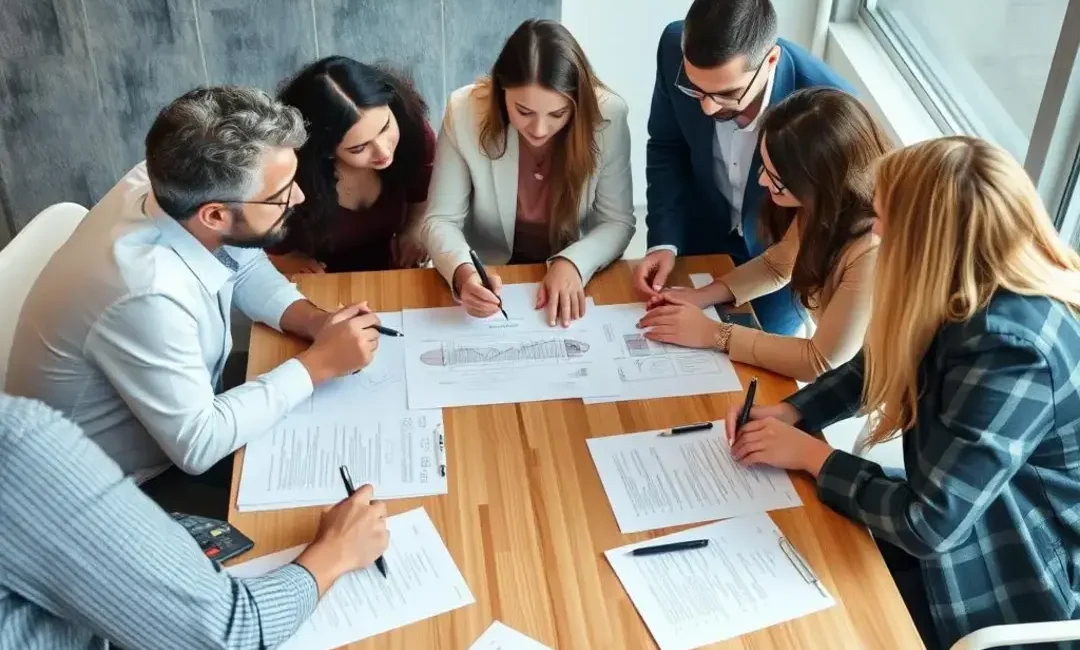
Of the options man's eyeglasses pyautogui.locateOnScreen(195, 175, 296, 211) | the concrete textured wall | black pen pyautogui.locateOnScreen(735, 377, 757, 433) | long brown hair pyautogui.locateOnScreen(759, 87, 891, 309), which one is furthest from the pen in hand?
the concrete textured wall

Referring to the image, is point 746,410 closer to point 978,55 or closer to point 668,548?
point 668,548

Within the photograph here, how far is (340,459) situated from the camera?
1471 millimetres

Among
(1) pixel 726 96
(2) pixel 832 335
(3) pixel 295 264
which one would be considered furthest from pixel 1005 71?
(3) pixel 295 264

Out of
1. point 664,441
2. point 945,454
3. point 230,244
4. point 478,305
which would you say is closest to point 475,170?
point 478,305

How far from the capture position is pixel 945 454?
4.18ft

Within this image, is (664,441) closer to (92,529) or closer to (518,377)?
(518,377)

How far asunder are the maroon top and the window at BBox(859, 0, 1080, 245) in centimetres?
137

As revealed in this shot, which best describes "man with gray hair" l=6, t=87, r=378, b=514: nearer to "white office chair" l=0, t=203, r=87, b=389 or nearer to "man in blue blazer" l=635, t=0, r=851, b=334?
"white office chair" l=0, t=203, r=87, b=389

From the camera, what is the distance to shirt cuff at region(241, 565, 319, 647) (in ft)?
3.82

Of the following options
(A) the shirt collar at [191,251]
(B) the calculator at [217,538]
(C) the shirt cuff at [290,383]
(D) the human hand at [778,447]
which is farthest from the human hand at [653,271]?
(B) the calculator at [217,538]

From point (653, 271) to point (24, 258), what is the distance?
1158mm

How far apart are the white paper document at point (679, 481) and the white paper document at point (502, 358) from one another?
149 mm

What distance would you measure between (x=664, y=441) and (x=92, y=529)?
82cm

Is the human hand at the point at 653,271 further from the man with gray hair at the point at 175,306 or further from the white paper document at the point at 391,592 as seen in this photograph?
the white paper document at the point at 391,592
